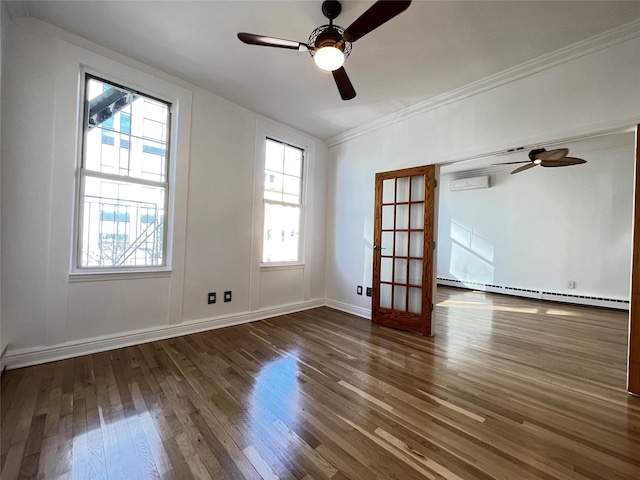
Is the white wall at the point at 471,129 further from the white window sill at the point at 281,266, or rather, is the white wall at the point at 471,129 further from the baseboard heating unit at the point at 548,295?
the white window sill at the point at 281,266

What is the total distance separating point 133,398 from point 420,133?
3814mm

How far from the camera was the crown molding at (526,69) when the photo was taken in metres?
2.01

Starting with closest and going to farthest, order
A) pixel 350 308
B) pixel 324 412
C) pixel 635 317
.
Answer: pixel 324 412 < pixel 635 317 < pixel 350 308

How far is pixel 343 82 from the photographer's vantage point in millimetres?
2084

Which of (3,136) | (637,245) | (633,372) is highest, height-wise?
(3,136)

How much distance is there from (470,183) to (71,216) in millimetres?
7061

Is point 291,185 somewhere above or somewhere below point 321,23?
below

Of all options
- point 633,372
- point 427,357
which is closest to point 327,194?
point 427,357

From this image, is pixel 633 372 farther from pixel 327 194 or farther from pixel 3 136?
pixel 3 136

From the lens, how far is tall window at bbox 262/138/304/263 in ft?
12.2

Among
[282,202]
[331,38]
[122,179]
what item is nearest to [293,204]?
[282,202]

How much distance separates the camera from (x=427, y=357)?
2.48 meters

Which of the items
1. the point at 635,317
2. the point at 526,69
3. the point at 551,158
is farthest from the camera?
the point at 551,158

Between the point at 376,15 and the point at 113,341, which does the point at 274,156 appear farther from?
the point at 113,341
